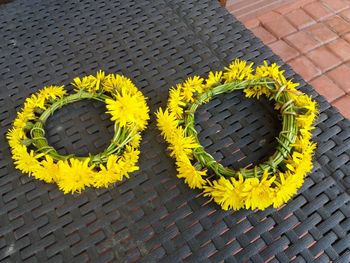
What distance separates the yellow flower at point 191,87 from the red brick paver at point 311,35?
0.78m

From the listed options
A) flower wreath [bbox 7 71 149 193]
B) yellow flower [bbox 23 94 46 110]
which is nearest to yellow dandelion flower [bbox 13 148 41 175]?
flower wreath [bbox 7 71 149 193]

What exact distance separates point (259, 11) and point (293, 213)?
1.20 metres

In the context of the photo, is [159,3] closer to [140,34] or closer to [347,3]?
[140,34]

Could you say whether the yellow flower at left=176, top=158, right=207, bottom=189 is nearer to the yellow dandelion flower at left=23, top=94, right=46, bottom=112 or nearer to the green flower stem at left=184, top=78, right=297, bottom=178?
the green flower stem at left=184, top=78, right=297, bottom=178

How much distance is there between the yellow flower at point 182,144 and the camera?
742 mm

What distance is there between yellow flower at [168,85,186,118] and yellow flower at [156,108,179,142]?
0.04 feet

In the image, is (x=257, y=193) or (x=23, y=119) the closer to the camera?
(x=257, y=193)

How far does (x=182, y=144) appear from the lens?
2.44ft

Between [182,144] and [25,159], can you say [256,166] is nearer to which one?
[182,144]

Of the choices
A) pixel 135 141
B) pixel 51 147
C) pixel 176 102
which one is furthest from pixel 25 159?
pixel 176 102

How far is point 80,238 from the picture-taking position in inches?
27.5

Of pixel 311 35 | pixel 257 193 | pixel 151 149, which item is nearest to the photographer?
pixel 257 193

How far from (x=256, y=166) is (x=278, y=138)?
0.07 metres

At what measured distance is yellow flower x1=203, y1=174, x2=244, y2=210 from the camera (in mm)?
693
